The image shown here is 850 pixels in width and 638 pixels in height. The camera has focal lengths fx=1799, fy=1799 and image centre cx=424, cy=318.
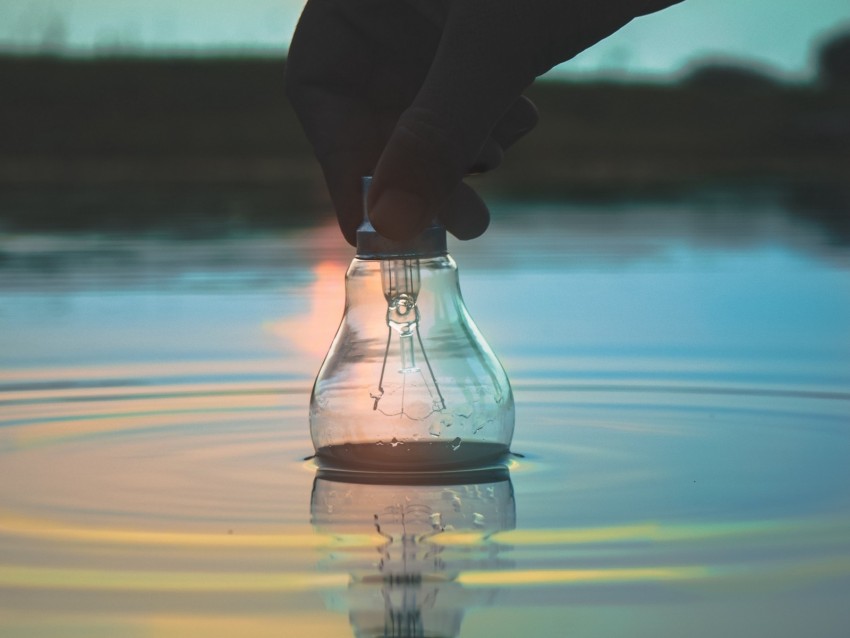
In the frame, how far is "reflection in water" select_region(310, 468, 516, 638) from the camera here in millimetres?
1860

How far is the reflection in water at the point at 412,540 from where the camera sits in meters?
1.86

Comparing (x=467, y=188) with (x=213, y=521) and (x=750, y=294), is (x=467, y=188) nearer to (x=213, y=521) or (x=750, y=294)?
(x=213, y=521)

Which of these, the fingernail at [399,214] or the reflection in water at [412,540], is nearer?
the reflection in water at [412,540]

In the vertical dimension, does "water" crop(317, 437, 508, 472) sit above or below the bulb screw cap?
below

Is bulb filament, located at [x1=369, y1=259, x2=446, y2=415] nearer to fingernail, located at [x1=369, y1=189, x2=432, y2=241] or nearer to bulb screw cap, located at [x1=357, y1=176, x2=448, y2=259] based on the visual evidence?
bulb screw cap, located at [x1=357, y1=176, x2=448, y2=259]

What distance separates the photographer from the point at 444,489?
105 inches

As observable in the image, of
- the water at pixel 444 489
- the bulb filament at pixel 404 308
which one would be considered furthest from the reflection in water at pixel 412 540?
the bulb filament at pixel 404 308

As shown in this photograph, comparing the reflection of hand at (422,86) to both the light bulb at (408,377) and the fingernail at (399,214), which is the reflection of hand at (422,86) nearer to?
the fingernail at (399,214)

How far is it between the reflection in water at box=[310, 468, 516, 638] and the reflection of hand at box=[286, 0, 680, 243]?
389 millimetres

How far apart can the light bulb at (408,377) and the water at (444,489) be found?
8 cm

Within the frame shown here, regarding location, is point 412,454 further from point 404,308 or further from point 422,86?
point 422,86

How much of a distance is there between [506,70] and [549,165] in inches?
964

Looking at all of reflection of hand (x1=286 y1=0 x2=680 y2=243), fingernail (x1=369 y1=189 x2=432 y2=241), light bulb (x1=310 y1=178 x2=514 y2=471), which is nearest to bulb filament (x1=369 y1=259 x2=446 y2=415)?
light bulb (x1=310 y1=178 x2=514 y2=471)

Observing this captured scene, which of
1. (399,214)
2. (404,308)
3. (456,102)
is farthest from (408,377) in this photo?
(456,102)
